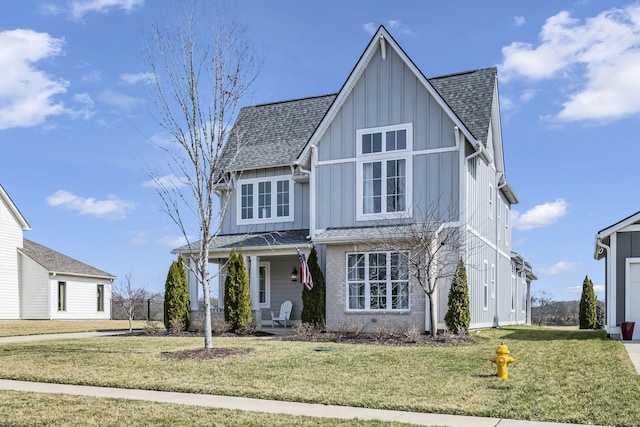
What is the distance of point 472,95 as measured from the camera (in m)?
22.0

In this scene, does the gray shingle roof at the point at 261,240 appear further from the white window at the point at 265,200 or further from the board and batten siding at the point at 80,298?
the board and batten siding at the point at 80,298

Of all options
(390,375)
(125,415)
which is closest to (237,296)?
(390,375)

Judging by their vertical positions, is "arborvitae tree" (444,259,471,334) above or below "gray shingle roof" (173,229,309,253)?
below

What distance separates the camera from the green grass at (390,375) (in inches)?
339

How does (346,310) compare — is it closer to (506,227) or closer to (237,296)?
(237,296)

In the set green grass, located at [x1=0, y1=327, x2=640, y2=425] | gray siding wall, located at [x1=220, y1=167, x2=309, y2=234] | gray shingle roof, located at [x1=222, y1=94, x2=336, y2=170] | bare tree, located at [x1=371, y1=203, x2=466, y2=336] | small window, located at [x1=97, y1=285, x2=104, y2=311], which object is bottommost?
small window, located at [x1=97, y1=285, x2=104, y2=311]

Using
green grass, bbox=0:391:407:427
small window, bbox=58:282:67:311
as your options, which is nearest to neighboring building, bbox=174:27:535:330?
green grass, bbox=0:391:407:427

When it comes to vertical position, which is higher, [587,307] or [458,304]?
[458,304]

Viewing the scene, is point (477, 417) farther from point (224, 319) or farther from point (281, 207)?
point (281, 207)

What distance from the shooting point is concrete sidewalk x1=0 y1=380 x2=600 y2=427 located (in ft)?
25.5

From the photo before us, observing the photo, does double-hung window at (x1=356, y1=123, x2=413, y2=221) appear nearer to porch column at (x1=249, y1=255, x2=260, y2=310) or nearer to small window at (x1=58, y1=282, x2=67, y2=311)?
porch column at (x1=249, y1=255, x2=260, y2=310)

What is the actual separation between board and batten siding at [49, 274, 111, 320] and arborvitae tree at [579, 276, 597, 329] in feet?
89.3

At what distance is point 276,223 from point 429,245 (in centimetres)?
814

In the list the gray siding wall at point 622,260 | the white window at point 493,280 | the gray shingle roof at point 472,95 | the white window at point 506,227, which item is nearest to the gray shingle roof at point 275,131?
the gray shingle roof at point 472,95
